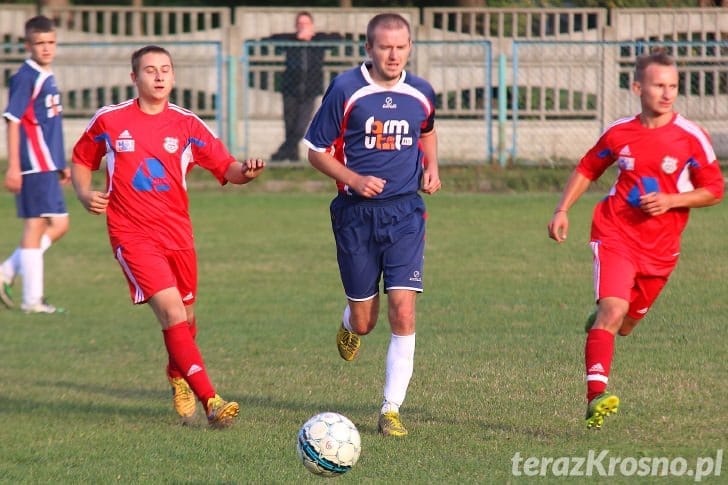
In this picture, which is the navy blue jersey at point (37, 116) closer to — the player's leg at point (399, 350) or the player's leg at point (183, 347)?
the player's leg at point (183, 347)

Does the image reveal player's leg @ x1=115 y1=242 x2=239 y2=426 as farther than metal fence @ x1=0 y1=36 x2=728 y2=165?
No

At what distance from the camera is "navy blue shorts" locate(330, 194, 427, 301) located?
677 cm

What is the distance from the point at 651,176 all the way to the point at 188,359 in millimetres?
2617

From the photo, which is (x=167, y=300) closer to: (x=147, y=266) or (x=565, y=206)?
(x=147, y=266)

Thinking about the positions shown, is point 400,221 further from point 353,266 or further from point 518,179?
point 518,179

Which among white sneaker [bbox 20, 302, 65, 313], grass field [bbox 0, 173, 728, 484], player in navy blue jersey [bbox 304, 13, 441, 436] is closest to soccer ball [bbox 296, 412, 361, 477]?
grass field [bbox 0, 173, 728, 484]

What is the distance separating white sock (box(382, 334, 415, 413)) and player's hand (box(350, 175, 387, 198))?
841 millimetres

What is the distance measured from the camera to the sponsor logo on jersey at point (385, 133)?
6.72 m

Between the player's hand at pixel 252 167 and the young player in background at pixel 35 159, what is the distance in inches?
161

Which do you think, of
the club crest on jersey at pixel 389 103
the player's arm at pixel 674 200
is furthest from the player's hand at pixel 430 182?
the player's arm at pixel 674 200

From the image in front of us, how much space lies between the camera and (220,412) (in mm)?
6641

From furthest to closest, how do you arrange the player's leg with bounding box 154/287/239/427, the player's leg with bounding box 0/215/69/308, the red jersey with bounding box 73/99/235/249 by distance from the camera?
the player's leg with bounding box 0/215/69/308, the red jersey with bounding box 73/99/235/249, the player's leg with bounding box 154/287/239/427

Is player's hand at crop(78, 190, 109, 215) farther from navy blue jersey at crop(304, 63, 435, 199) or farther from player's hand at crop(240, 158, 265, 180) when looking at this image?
navy blue jersey at crop(304, 63, 435, 199)

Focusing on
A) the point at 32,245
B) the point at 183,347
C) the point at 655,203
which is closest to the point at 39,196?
the point at 32,245
